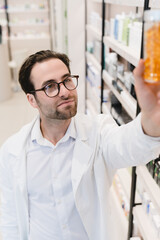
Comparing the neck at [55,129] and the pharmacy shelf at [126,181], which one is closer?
the neck at [55,129]

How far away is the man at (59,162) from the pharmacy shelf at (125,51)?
2.12ft

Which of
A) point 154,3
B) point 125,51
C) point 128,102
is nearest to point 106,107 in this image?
point 128,102

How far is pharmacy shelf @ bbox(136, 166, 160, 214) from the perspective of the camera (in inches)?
63.5

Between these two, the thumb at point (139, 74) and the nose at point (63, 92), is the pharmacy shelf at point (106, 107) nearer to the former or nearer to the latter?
the nose at point (63, 92)

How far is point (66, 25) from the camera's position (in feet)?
13.1

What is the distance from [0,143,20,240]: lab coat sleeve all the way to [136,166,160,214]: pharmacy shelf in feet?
2.76

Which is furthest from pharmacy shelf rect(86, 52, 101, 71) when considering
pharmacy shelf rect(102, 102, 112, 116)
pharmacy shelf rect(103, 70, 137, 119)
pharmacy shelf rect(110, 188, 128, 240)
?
pharmacy shelf rect(110, 188, 128, 240)

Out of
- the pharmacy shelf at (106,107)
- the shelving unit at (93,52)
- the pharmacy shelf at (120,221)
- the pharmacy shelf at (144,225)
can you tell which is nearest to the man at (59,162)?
the pharmacy shelf at (144,225)

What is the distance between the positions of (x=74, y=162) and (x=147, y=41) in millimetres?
752

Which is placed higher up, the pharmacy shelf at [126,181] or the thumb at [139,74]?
the thumb at [139,74]

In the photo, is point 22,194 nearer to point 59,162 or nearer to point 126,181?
point 59,162

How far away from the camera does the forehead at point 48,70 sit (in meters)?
1.26

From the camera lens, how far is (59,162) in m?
1.32

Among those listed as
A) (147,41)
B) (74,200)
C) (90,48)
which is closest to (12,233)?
(74,200)
